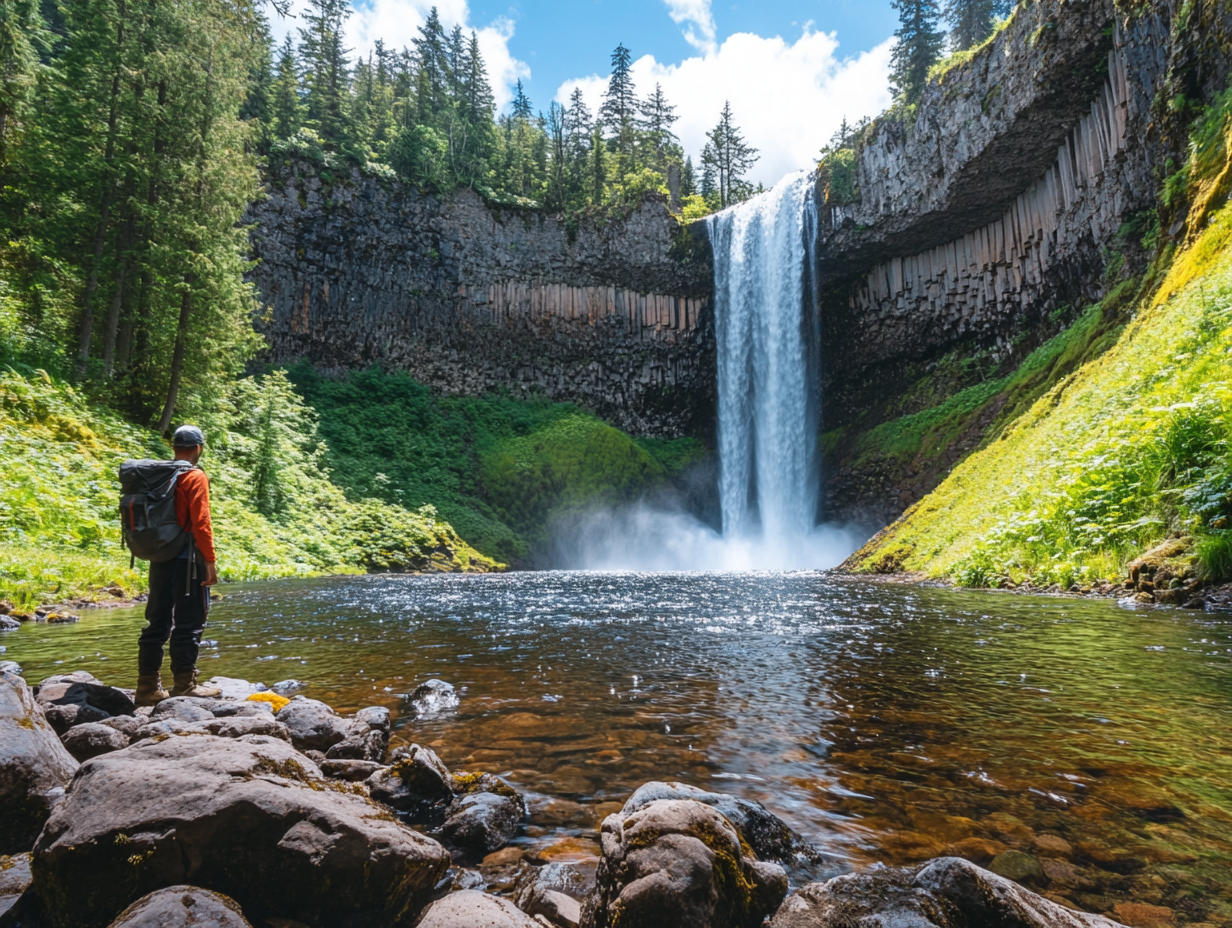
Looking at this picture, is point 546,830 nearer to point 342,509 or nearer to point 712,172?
point 342,509

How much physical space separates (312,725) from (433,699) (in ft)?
3.39

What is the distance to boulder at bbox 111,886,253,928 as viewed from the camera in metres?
1.62

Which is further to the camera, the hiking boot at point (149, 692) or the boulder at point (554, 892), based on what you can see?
the hiking boot at point (149, 692)

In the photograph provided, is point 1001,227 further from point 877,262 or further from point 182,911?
point 182,911

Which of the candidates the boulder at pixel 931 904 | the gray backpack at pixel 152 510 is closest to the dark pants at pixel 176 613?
the gray backpack at pixel 152 510

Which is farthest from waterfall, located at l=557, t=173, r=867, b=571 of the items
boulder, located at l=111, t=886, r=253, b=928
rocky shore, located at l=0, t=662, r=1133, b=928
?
boulder, located at l=111, t=886, r=253, b=928

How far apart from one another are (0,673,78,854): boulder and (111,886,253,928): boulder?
3.90 ft

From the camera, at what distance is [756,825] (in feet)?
8.21

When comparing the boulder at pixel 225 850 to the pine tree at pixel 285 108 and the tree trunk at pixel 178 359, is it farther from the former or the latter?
the pine tree at pixel 285 108

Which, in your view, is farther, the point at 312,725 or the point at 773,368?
the point at 773,368

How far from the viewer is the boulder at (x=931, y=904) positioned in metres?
1.72

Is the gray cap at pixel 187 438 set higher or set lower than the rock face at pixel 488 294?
lower

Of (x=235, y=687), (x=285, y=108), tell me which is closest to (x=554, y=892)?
(x=235, y=687)

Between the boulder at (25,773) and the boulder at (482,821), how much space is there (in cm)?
161
